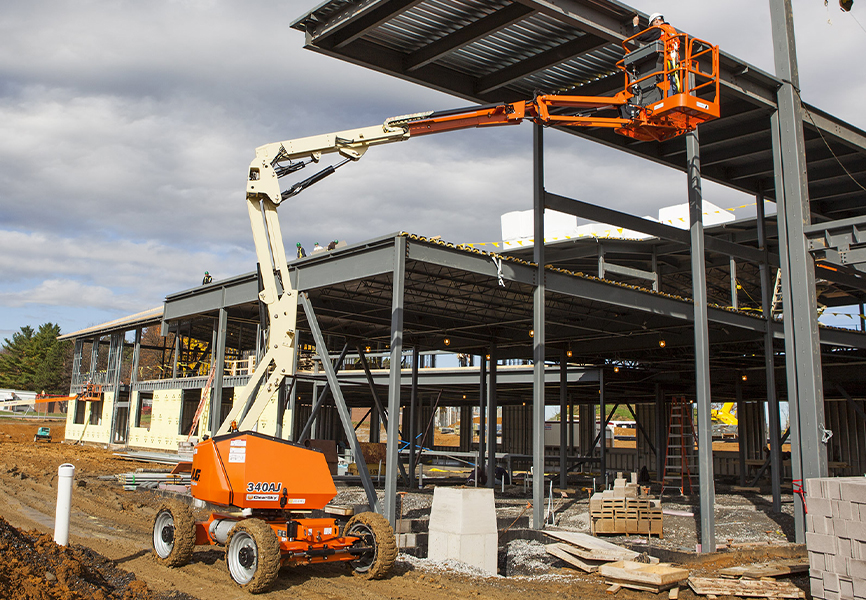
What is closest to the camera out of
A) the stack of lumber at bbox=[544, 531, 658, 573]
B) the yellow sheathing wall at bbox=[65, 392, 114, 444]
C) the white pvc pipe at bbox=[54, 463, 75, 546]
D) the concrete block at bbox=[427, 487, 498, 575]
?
the white pvc pipe at bbox=[54, 463, 75, 546]

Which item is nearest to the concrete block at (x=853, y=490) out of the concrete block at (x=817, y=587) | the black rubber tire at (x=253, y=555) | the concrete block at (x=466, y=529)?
the concrete block at (x=817, y=587)

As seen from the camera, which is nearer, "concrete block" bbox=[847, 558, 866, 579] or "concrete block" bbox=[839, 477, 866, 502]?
"concrete block" bbox=[847, 558, 866, 579]

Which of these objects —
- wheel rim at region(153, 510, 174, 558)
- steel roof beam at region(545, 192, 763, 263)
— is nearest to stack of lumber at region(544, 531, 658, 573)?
→ wheel rim at region(153, 510, 174, 558)

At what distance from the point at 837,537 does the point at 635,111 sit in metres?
7.64

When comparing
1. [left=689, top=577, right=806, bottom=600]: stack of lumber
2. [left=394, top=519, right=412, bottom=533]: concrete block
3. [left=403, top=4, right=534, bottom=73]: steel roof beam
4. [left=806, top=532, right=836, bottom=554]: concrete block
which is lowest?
[left=689, top=577, right=806, bottom=600]: stack of lumber

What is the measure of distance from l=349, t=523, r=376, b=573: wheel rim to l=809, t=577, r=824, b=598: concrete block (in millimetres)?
6414

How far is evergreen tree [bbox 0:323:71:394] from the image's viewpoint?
7894 cm

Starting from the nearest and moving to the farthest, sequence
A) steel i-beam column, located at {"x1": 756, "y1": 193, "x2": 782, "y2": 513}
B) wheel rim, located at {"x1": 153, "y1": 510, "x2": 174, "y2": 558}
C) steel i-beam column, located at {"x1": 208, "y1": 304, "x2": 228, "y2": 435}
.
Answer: wheel rim, located at {"x1": 153, "y1": 510, "x2": 174, "y2": 558}, steel i-beam column, located at {"x1": 756, "y1": 193, "x2": 782, "y2": 513}, steel i-beam column, located at {"x1": 208, "y1": 304, "x2": 228, "y2": 435}

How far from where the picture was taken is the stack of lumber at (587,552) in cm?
1226

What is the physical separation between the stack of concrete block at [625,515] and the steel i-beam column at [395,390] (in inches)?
185

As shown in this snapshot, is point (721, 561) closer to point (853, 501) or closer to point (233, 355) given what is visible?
point (853, 501)

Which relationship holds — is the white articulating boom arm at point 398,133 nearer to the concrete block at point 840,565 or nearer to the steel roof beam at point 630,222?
the steel roof beam at point 630,222

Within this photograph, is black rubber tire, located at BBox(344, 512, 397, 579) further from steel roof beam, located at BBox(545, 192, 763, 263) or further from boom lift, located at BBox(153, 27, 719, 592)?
steel roof beam, located at BBox(545, 192, 763, 263)

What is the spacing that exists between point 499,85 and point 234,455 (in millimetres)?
10813
